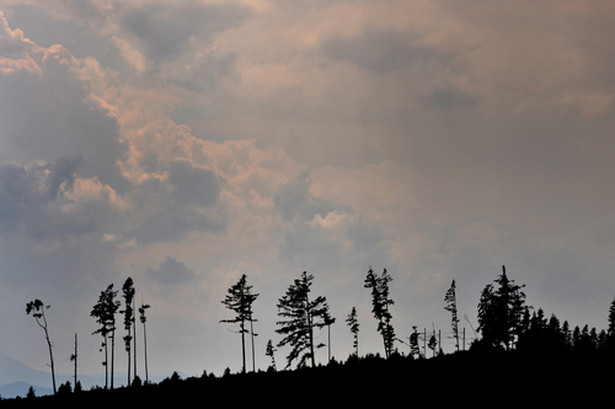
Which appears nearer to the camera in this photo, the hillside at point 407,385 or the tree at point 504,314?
the hillside at point 407,385

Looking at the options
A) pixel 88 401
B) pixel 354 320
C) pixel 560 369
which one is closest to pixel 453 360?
pixel 560 369

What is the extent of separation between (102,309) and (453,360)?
5126 cm

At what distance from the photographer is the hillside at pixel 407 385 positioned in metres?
24.5

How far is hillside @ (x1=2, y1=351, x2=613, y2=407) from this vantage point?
24453mm

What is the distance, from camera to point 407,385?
27.3 m

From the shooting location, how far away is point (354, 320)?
10825cm

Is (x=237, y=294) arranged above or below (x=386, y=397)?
above

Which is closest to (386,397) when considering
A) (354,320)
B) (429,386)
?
(429,386)

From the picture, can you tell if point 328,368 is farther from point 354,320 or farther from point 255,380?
point 354,320

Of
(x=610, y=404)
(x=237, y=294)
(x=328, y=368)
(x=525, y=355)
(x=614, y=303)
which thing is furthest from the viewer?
(x=614, y=303)

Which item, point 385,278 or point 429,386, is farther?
point 385,278

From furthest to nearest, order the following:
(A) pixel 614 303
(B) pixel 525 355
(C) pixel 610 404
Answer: (A) pixel 614 303, (B) pixel 525 355, (C) pixel 610 404

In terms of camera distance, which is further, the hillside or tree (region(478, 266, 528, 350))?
tree (region(478, 266, 528, 350))

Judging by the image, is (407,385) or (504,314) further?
(504,314)
